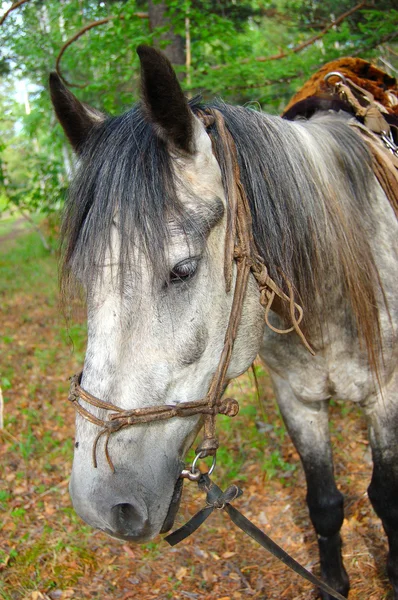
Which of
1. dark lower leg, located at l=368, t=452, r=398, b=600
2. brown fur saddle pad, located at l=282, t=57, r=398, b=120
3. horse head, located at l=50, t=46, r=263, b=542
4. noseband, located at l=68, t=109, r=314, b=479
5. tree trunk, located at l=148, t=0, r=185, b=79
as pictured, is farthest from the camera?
tree trunk, located at l=148, t=0, r=185, b=79

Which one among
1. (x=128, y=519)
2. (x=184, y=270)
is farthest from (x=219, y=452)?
(x=184, y=270)

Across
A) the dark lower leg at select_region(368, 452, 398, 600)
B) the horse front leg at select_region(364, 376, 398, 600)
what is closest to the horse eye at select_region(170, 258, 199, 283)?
the horse front leg at select_region(364, 376, 398, 600)

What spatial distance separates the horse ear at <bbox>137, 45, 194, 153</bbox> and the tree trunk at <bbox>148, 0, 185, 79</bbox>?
3629 millimetres

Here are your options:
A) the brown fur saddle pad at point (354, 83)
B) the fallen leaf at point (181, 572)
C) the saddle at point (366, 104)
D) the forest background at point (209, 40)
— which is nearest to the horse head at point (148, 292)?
the saddle at point (366, 104)

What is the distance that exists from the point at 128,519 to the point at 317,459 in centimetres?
134

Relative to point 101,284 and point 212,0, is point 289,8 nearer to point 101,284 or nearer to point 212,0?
point 212,0

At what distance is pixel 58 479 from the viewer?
3.86 m

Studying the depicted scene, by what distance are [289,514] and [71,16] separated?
18.8 feet

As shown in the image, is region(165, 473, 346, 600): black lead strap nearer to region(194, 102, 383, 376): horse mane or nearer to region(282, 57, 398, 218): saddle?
region(194, 102, 383, 376): horse mane

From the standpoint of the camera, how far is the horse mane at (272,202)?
4.86 ft

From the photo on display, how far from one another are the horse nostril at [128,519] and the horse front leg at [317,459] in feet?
3.95

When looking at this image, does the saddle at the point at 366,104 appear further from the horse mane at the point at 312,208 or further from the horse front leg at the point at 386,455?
the horse front leg at the point at 386,455

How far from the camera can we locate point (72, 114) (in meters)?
1.72

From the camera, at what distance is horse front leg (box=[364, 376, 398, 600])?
7.35 ft
